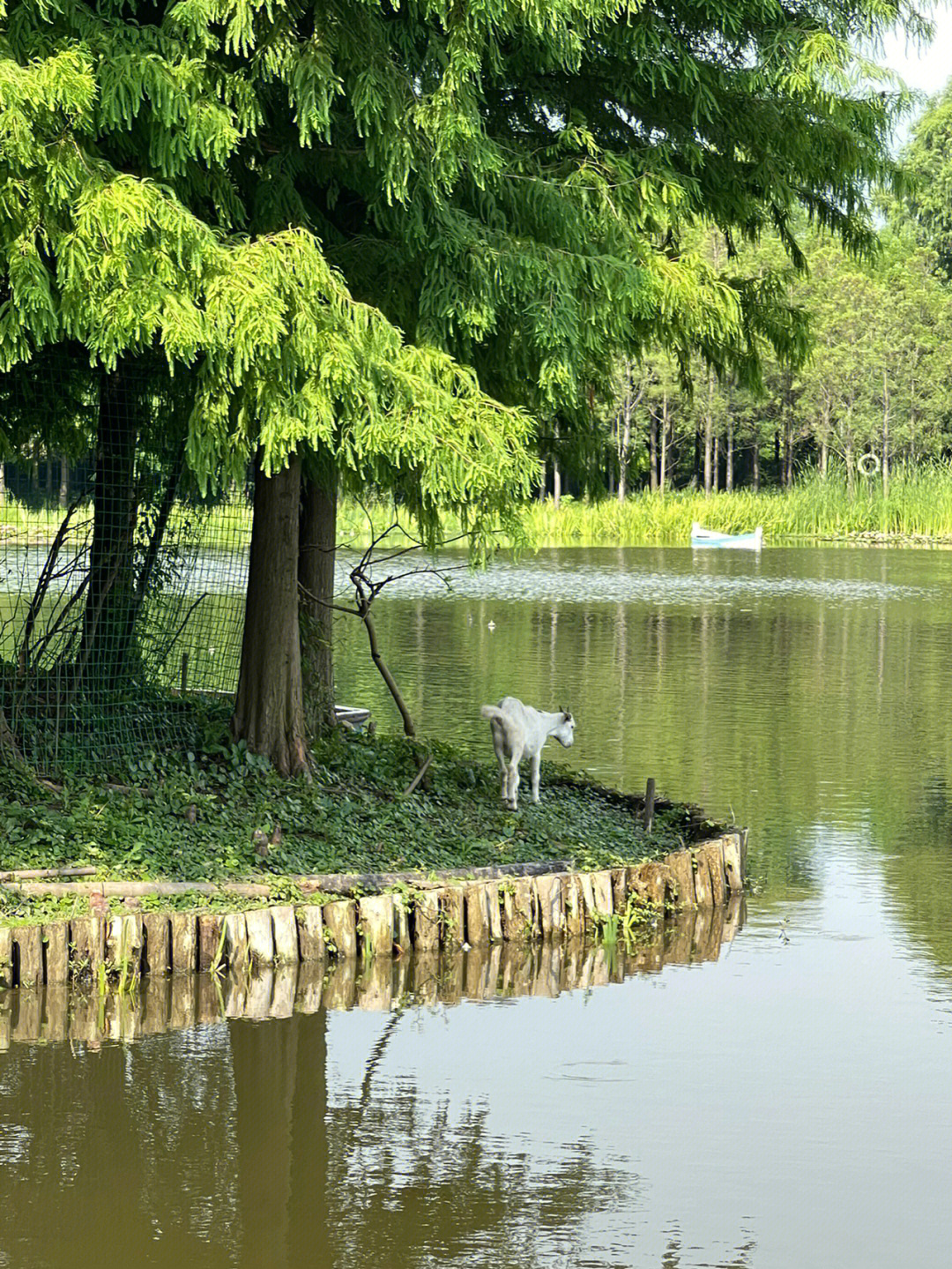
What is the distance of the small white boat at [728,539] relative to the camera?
53.1 metres

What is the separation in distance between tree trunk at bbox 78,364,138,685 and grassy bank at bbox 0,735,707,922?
1.18 m

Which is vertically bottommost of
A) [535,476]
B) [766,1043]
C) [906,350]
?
[766,1043]

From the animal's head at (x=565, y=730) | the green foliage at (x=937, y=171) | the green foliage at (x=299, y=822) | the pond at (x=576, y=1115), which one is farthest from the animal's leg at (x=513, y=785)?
the green foliage at (x=937, y=171)

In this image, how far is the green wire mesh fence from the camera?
11633 mm

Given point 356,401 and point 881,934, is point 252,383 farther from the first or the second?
point 881,934

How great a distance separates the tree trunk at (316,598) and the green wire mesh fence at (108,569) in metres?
0.53

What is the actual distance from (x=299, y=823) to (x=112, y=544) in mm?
2968

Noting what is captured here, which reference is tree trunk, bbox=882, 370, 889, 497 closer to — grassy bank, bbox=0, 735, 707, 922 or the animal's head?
the animal's head

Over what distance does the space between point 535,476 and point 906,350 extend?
56.7 metres

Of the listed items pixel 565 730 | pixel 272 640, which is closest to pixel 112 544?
pixel 272 640

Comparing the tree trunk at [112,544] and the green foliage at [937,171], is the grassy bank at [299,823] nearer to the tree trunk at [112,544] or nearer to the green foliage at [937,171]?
the tree trunk at [112,544]

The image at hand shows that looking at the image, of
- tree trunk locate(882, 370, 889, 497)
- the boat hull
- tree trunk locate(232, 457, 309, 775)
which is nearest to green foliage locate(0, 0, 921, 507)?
tree trunk locate(232, 457, 309, 775)

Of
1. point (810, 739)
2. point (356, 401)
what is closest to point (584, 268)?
point (356, 401)

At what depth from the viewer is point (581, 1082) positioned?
777 centimetres
